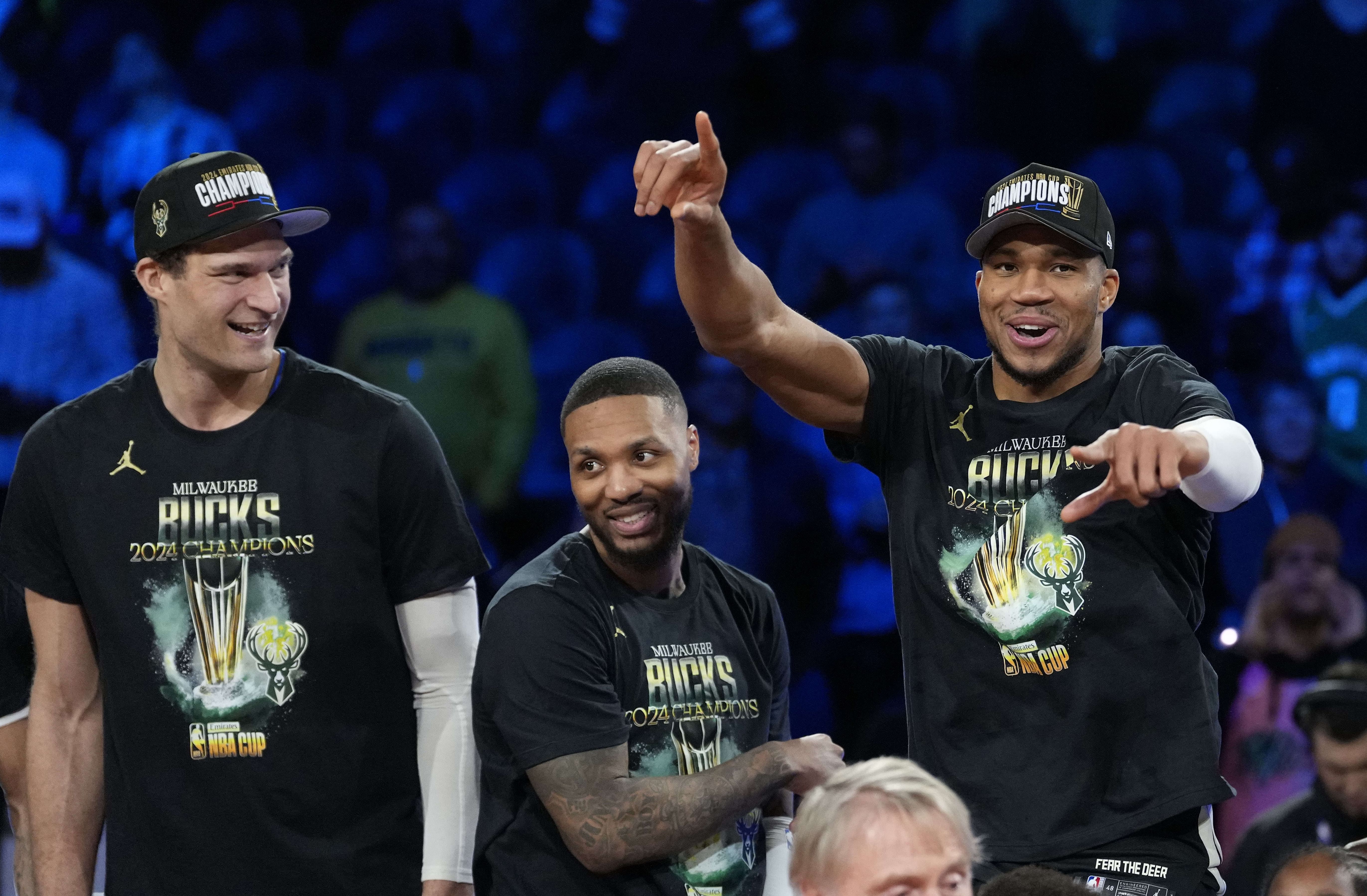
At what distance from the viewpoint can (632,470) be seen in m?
2.22

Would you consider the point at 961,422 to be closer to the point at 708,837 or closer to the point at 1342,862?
the point at 708,837

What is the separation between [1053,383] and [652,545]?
2.06 ft

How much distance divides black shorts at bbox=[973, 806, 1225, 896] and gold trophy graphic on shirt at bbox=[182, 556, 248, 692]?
1.11 metres

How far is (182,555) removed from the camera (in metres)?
2.21

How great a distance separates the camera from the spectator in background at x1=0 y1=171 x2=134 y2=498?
4891mm

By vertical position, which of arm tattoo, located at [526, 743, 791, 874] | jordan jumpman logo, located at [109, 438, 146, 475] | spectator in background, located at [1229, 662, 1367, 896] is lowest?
spectator in background, located at [1229, 662, 1367, 896]

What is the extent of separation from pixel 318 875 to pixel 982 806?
0.96m

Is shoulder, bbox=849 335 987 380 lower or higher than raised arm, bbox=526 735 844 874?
higher

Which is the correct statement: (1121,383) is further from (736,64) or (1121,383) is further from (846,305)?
(736,64)

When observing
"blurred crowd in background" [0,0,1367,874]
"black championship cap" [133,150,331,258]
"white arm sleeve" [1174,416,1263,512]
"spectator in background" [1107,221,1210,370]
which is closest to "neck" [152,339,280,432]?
"black championship cap" [133,150,331,258]

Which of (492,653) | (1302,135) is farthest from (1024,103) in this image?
(492,653)

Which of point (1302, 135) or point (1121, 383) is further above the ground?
point (1302, 135)

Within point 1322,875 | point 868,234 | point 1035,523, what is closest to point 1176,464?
point 1035,523

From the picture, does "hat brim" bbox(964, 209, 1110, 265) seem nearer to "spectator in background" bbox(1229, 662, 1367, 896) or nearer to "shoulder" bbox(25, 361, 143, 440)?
"shoulder" bbox(25, 361, 143, 440)
